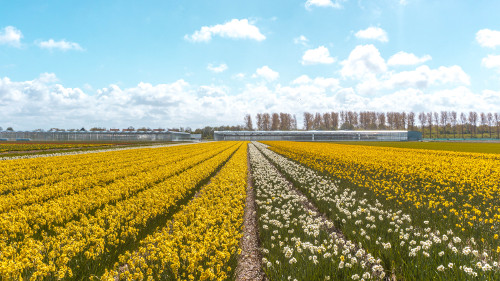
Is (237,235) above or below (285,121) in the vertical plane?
below

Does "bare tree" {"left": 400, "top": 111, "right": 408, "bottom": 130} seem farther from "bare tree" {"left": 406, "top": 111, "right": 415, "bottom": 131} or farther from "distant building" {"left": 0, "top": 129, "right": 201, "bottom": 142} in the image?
"distant building" {"left": 0, "top": 129, "right": 201, "bottom": 142}

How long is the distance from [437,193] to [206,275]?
372 inches

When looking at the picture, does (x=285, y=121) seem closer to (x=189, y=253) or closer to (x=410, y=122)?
(x=410, y=122)

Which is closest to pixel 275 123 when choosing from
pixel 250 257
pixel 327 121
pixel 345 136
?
pixel 327 121

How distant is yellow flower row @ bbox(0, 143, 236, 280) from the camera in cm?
442

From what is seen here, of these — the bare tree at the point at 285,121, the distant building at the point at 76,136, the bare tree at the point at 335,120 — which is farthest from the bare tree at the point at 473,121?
the distant building at the point at 76,136

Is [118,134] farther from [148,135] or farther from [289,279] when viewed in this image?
[289,279]

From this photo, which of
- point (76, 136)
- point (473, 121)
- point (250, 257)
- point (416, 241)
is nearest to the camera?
point (416, 241)

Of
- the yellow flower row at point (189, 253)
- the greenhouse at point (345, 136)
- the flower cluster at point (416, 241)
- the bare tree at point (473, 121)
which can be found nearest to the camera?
the flower cluster at point (416, 241)

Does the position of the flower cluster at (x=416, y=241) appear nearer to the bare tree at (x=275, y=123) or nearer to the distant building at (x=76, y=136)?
the distant building at (x=76, y=136)

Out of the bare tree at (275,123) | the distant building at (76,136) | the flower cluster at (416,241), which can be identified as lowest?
the flower cluster at (416,241)

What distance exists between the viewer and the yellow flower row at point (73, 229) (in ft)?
14.5

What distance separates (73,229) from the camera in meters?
6.26

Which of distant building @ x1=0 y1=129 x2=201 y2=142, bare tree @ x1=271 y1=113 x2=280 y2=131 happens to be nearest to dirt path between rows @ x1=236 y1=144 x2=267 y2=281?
distant building @ x1=0 y1=129 x2=201 y2=142
